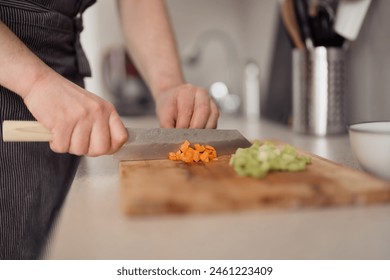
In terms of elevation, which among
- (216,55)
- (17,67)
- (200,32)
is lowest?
(216,55)

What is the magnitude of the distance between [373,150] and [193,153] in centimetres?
26

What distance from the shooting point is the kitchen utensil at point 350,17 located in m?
0.99

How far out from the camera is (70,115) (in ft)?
1.99

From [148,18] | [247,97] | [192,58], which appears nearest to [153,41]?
[148,18]

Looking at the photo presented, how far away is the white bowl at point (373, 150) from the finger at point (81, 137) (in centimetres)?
38

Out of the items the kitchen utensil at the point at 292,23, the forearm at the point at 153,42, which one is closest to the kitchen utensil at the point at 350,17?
the kitchen utensil at the point at 292,23

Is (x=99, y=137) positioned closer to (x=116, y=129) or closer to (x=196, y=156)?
(x=116, y=129)

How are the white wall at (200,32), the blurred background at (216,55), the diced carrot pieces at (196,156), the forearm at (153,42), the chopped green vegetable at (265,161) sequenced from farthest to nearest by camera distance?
the white wall at (200,32) < the blurred background at (216,55) < the forearm at (153,42) < the diced carrot pieces at (196,156) < the chopped green vegetable at (265,161)

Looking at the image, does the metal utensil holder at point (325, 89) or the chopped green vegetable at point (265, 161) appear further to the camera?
the metal utensil holder at point (325, 89)

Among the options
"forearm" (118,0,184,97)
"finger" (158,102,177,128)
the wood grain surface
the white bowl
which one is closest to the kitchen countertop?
the wood grain surface

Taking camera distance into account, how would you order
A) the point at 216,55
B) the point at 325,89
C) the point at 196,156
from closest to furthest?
the point at 196,156
the point at 325,89
the point at 216,55

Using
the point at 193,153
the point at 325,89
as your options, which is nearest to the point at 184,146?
the point at 193,153

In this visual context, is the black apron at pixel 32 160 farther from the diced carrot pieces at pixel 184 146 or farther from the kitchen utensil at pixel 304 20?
the kitchen utensil at pixel 304 20

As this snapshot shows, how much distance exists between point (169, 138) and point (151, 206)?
282 millimetres
